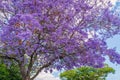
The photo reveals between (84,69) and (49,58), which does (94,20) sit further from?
(84,69)

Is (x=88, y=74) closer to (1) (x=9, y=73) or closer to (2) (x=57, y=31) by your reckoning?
(1) (x=9, y=73)

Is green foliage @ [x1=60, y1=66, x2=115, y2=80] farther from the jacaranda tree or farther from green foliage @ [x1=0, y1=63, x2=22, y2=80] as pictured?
the jacaranda tree

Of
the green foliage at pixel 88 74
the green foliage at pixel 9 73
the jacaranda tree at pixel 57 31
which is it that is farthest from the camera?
the green foliage at pixel 88 74

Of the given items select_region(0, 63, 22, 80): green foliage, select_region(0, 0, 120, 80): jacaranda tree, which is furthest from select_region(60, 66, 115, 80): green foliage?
select_region(0, 0, 120, 80): jacaranda tree

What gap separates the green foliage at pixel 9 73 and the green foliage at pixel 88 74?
1299 cm

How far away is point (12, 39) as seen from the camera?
23891 mm

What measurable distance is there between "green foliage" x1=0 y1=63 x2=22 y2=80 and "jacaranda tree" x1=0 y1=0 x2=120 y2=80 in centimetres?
1798

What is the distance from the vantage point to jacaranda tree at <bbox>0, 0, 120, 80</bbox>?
78.5ft

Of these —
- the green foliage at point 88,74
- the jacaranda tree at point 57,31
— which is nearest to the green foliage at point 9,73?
the green foliage at point 88,74

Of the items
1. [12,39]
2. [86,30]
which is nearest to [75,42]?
[86,30]

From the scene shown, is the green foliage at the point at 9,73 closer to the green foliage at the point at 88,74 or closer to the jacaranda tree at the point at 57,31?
the green foliage at the point at 88,74

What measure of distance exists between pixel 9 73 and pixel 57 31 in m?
22.8

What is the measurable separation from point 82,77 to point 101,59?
1263 inches

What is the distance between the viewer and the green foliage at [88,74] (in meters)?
56.5
